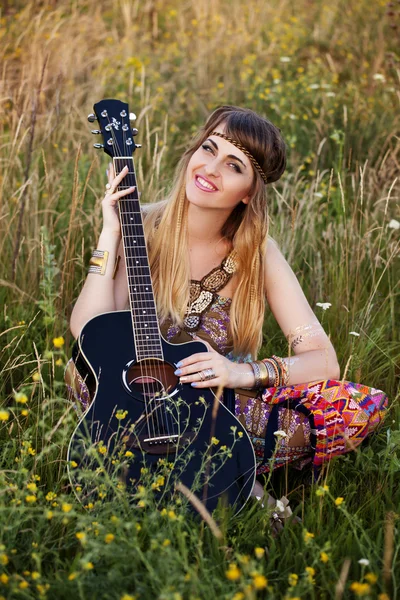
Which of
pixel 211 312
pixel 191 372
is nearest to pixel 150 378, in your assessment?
pixel 191 372

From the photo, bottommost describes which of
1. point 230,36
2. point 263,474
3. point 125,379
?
point 263,474

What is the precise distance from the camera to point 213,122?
3010 mm

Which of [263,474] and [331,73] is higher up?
[331,73]

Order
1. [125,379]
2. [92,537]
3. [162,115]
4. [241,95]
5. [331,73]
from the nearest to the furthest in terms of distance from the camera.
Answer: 1. [92,537]
2. [125,379]
3. [162,115]
4. [241,95]
5. [331,73]

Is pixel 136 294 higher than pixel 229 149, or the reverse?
pixel 229 149

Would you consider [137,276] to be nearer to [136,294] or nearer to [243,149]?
[136,294]

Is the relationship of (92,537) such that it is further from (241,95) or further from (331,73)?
(331,73)

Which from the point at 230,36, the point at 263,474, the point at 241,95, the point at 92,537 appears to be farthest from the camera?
the point at 230,36

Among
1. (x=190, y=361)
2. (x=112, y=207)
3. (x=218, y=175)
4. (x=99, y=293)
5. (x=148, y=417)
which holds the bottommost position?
(x=148, y=417)

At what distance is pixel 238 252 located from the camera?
10.0 ft

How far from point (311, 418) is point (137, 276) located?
0.83m

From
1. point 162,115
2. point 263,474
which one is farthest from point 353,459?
point 162,115

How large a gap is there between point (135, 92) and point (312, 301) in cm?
257

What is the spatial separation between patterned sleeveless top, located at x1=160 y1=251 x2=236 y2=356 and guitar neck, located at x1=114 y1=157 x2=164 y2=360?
0.90 feet
